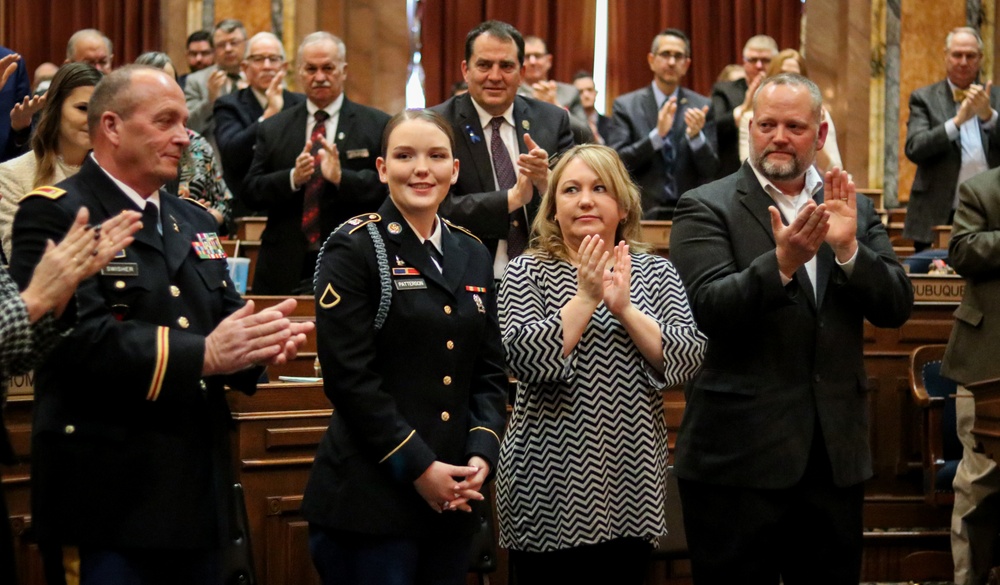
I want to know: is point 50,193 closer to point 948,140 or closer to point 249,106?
point 249,106

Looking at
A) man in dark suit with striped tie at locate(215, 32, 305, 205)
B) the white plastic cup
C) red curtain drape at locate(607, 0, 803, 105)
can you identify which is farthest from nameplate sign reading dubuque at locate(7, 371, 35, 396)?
red curtain drape at locate(607, 0, 803, 105)

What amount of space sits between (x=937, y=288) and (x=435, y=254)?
3028 mm

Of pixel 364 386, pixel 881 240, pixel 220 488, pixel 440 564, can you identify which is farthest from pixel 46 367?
pixel 881 240

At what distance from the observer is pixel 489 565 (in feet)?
11.4

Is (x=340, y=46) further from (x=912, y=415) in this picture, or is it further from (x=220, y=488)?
(x=220, y=488)

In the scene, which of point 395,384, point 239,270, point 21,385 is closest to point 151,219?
point 395,384

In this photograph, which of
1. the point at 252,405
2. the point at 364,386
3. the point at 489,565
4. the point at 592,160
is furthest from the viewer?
the point at 252,405

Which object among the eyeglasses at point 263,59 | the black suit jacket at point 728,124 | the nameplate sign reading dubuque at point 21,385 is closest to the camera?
the nameplate sign reading dubuque at point 21,385

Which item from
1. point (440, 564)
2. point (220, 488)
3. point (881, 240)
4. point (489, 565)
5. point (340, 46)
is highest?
point (340, 46)

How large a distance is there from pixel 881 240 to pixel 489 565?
1.31m

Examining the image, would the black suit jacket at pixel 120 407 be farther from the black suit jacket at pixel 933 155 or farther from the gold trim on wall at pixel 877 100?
the gold trim on wall at pixel 877 100

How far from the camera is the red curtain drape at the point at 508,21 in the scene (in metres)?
9.09

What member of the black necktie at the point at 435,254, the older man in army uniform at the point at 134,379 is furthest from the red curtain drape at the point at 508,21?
the older man in army uniform at the point at 134,379

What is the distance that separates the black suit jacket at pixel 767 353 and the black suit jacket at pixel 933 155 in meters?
3.64
